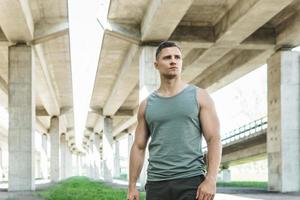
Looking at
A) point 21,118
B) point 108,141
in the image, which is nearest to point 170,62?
point 21,118

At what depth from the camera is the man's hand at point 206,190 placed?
335 centimetres

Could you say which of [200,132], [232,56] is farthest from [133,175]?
[232,56]

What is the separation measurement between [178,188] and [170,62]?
80cm

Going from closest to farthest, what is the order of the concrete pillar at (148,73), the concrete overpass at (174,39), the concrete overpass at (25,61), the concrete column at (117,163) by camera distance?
1. the concrete overpass at (174,39)
2. the concrete overpass at (25,61)
3. the concrete pillar at (148,73)
4. the concrete column at (117,163)

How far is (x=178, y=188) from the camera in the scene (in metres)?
3.43

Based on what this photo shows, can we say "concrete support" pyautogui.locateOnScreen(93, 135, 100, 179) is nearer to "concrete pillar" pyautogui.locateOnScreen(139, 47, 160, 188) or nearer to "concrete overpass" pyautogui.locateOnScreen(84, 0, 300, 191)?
"concrete overpass" pyautogui.locateOnScreen(84, 0, 300, 191)

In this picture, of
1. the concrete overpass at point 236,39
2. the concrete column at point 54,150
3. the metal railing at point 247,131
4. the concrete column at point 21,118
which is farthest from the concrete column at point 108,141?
the concrete column at point 21,118

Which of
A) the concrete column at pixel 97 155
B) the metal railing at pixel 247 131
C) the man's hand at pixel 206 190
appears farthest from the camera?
the concrete column at pixel 97 155

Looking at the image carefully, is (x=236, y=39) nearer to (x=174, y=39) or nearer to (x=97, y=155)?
(x=174, y=39)

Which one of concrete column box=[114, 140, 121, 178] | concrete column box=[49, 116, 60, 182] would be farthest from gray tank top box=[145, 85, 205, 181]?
concrete column box=[114, 140, 121, 178]

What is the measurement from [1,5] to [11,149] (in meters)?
8.30

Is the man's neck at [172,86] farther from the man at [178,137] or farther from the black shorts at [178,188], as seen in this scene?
the black shorts at [178,188]

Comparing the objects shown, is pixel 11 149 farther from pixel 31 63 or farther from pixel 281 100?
pixel 281 100

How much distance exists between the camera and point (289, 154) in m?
26.1
